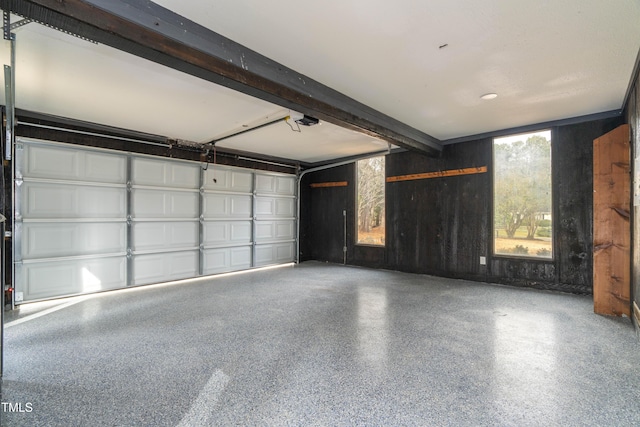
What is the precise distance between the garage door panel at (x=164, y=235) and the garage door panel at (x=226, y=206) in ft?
1.25

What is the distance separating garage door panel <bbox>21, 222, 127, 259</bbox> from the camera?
3.83 metres

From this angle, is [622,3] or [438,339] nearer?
[622,3]

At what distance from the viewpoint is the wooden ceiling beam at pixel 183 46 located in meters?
1.72

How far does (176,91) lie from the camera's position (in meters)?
3.22

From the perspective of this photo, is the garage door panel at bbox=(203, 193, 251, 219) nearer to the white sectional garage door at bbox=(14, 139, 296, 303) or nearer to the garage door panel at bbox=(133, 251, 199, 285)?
the white sectional garage door at bbox=(14, 139, 296, 303)

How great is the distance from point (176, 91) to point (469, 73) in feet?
9.73

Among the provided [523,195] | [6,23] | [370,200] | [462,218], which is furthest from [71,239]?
[523,195]

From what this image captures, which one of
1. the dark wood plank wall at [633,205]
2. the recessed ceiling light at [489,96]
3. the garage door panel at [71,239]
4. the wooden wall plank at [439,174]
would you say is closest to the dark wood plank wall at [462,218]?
the wooden wall plank at [439,174]

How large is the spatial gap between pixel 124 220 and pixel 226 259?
6.31 feet

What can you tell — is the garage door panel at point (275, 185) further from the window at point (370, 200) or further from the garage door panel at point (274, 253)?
the window at point (370, 200)

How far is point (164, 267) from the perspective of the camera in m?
5.06

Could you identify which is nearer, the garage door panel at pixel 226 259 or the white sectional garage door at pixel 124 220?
the white sectional garage door at pixel 124 220

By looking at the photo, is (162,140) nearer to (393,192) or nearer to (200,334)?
(200,334)

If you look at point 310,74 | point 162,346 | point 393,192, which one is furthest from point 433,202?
point 162,346
